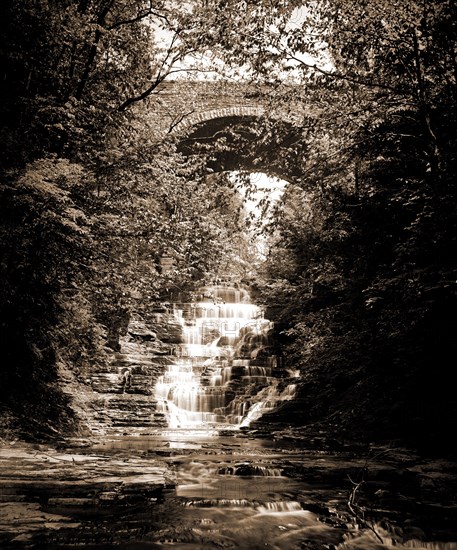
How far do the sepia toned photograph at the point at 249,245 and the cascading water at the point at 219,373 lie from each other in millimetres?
1492

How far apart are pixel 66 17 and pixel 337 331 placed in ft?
27.6

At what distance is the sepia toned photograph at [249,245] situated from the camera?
2.93 metres

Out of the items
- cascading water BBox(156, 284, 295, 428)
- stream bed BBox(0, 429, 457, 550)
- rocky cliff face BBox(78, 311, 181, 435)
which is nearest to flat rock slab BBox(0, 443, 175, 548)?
stream bed BBox(0, 429, 457, 550)

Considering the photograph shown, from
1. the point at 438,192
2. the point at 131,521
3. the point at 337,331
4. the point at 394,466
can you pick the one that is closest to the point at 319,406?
the point at 337,331

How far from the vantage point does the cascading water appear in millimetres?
13242

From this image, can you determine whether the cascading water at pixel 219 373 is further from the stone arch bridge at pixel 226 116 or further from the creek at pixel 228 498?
the creek at pixel 228 498


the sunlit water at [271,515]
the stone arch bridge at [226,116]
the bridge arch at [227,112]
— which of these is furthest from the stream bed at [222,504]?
the bridge arch at [227,112]

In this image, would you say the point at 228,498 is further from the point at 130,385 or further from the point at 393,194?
the point at 130,385

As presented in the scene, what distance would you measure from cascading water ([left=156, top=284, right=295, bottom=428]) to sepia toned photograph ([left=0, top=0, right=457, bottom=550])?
149 cm

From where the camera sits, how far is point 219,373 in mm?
15195

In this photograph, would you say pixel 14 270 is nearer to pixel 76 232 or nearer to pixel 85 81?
pixel 76 232

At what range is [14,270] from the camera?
264 inches

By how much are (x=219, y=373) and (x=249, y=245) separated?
790 centimetres

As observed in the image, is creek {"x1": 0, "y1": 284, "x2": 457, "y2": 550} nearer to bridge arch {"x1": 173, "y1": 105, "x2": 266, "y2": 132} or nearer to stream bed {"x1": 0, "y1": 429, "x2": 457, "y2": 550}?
stream bed {"x1": 0, "y1": 429, "x2": 457, "y2": 550}
